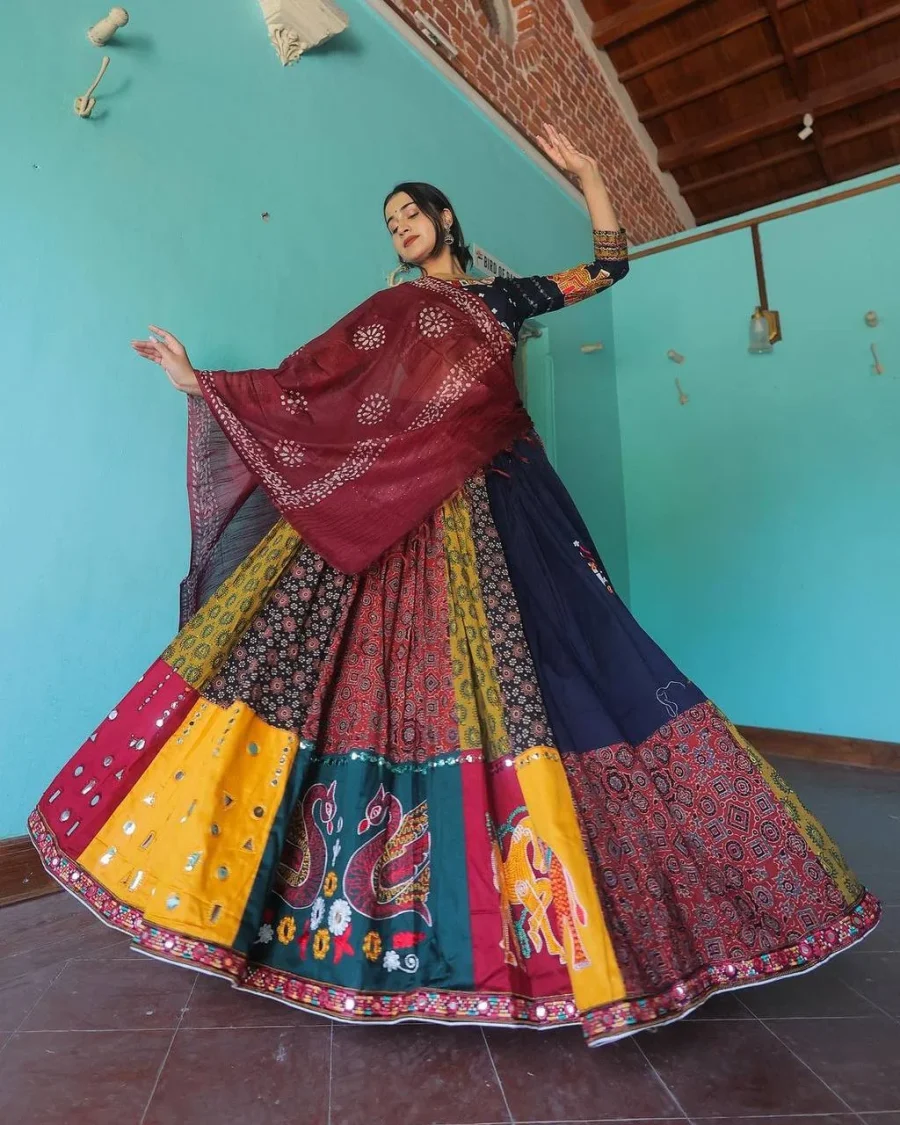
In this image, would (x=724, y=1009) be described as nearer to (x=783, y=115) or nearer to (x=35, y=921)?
(x=35, y=921)

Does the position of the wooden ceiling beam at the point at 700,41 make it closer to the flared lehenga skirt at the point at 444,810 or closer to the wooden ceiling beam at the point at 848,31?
the wooden ceiling beam at the point at 848,31

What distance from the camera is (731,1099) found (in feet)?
3.00

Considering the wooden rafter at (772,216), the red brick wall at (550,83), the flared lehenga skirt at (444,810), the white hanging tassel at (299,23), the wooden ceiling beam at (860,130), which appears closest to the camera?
the flared lehenga skirt at (444,810)

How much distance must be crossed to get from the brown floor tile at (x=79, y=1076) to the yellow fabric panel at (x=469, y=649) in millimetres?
606

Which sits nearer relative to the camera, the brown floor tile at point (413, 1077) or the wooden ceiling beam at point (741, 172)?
the brown floor tile at point (413, 1077)

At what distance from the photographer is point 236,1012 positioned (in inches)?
43.9

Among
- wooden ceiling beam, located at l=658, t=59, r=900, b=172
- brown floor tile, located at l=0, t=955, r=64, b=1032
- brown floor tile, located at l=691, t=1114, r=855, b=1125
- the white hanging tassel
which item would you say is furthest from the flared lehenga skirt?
wooden ceiling beam, located at l=658, t=59, r=900, b=172

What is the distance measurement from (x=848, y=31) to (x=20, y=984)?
5328 millimetres

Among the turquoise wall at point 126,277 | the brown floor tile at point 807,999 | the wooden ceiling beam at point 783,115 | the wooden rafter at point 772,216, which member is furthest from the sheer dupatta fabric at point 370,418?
the wooden ceiling beam at point 783,115

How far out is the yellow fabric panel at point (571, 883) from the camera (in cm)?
95

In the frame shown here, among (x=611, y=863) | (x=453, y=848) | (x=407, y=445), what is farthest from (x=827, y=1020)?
(x=407, y=445)

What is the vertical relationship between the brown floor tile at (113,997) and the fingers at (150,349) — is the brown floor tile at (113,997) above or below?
below

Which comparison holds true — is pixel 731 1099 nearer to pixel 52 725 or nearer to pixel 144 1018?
pixel 144 1018

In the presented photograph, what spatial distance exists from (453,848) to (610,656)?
44 cm
